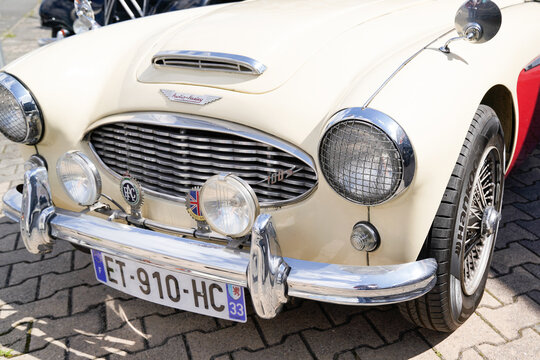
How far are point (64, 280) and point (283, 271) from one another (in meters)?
1.43

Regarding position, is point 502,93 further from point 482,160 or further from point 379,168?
point 379,168

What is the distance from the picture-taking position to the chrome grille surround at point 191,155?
1751 mm

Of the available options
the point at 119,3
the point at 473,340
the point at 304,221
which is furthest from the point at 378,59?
the point at 119,3

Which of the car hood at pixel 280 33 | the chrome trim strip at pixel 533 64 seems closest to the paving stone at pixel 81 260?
the car hood at pixel 280 33

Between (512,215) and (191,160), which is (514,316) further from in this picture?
(191,160)

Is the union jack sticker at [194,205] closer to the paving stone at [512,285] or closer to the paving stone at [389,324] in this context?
the paving stone at [389,324]

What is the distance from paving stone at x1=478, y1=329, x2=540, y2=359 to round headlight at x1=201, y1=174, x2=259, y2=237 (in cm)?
107

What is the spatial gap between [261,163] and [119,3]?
203 cm

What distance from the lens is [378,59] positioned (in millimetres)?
1847

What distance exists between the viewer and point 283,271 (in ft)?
5.33

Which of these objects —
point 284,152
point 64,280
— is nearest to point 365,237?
point 284,152

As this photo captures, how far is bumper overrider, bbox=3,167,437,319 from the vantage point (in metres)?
1.59

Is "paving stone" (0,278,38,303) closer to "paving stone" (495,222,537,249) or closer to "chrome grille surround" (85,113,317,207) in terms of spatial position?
"chrome grille surround" (85,113,317,207)

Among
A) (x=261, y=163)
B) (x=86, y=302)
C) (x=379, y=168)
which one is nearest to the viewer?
(x=379, y=168)
